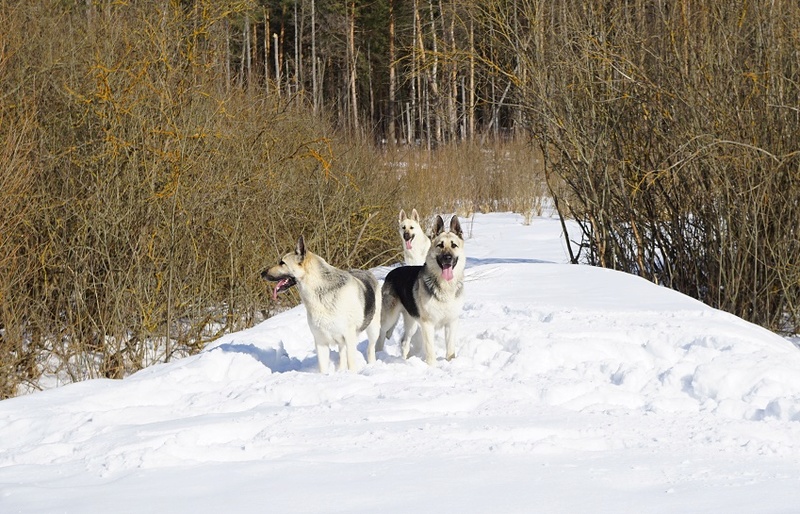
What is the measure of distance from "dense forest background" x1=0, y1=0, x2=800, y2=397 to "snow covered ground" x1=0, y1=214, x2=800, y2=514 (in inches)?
60.8

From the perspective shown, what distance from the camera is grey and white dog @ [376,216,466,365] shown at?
279 inches

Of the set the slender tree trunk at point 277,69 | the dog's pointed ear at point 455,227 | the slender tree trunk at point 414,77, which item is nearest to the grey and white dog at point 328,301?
the dog's pointed ear at point 455,227

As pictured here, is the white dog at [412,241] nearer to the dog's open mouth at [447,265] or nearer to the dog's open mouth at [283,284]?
the dog's open mouth at [447,265]

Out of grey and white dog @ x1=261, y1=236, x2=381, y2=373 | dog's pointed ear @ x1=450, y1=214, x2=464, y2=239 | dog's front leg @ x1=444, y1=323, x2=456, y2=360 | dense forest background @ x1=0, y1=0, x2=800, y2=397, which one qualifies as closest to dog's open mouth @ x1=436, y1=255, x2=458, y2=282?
dog's pointed ear @ x1=450, y1=214, x2=464, y2=239

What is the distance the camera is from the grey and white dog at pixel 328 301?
682cm

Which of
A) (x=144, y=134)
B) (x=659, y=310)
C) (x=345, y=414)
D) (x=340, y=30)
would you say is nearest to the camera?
(x=345, y=414)

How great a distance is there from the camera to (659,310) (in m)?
8.28

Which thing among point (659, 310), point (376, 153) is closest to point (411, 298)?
point (659, 310)

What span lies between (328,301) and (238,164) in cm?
407

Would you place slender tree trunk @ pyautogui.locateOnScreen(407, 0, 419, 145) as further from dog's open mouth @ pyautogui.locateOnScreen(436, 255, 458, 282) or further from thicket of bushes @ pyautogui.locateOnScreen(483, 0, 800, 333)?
dog's open mouth @ pyautogui.locateOnScreen(436, 255, 458, 282)

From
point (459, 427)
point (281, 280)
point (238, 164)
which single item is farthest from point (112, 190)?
point (459, 427)

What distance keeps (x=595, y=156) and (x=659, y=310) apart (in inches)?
123

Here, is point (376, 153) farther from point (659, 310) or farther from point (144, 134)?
point (659, 310)

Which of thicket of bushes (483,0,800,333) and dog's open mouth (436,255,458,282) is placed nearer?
dog's open mouth (436,255,458,282)
